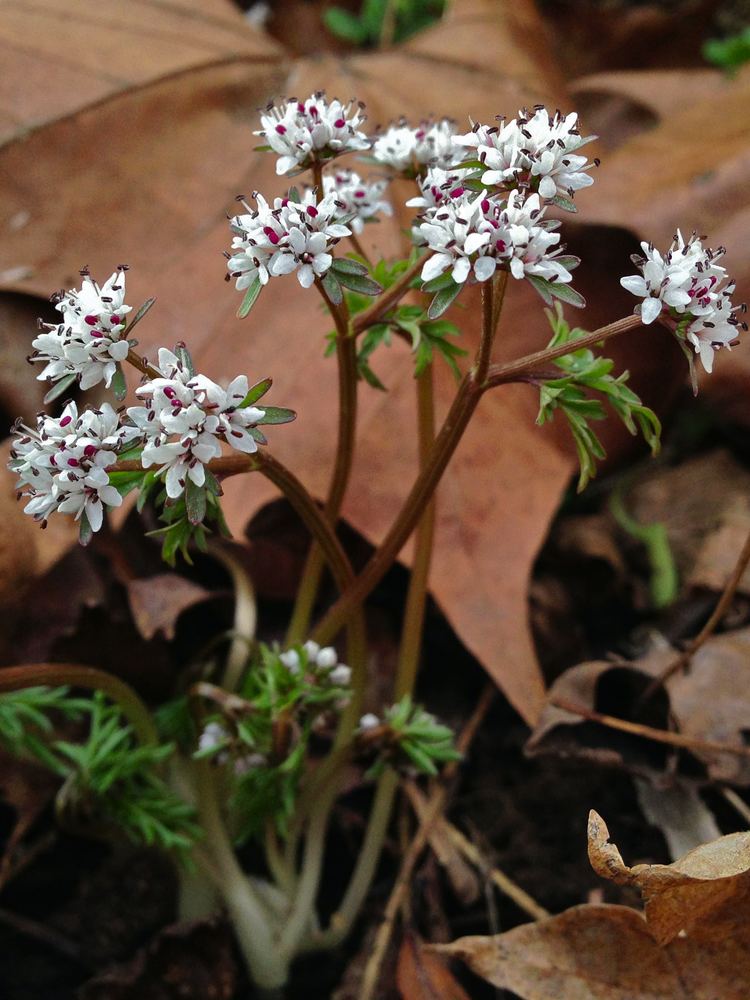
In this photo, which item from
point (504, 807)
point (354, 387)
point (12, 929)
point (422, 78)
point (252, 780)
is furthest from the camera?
point (422, 78)

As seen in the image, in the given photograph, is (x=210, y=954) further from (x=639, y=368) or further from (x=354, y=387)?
(x=639, y=368)

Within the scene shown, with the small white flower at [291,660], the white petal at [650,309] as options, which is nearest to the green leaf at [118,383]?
the small white flower at [291,660]

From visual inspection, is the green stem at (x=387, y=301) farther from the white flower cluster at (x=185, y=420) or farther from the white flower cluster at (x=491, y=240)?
the white flower cluster at (x=185, y=420)

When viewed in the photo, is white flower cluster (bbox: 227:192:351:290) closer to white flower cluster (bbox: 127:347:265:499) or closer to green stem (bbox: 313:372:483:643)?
white flower cluster (bbox: 127:347:265:499)

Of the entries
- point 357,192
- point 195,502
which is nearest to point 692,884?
point 195,502

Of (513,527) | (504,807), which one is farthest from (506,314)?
(504,807)

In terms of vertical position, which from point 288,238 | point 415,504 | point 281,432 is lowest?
point 415,504

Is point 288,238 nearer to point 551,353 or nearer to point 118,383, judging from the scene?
point 118,383
